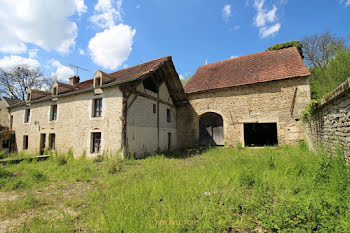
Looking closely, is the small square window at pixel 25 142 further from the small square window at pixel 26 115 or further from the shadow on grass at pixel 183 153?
the shadow on grass at pixel 183 153

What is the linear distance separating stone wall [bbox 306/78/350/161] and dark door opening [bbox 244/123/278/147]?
862cm

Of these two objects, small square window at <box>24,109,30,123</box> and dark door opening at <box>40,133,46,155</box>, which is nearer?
dark door opening at <box>40,133,46,155</box>

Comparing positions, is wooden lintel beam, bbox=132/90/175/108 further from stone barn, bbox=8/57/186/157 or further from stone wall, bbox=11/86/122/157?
stone wall, bbox=11/86/122/157

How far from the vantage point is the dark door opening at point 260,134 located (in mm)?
13000

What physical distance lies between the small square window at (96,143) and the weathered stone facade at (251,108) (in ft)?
20.5

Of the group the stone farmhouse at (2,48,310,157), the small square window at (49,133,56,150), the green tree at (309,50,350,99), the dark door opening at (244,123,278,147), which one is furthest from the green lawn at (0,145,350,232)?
the green tree at (309,50,350,99)

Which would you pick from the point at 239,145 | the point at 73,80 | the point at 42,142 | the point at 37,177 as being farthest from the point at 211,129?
the point at 73,80

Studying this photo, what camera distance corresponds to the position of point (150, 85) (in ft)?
35.6

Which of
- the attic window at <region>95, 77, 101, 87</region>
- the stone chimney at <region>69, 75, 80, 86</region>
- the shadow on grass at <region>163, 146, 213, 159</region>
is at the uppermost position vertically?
the stone chimney at <region>69, 75, 80, 86</region>

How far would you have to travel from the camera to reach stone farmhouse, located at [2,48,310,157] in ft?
29.7

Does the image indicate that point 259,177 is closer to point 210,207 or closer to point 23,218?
point 210,207

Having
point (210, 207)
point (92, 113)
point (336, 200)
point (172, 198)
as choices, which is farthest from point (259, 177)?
point (92, 113)

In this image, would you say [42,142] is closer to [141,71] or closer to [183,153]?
[141,71]

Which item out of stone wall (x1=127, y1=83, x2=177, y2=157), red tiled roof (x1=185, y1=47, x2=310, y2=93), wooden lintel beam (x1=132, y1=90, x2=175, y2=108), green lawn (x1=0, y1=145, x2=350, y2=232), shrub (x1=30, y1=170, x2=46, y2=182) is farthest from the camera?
red tiled roof (x1=185, y1=47, x2=310, y2=93)
